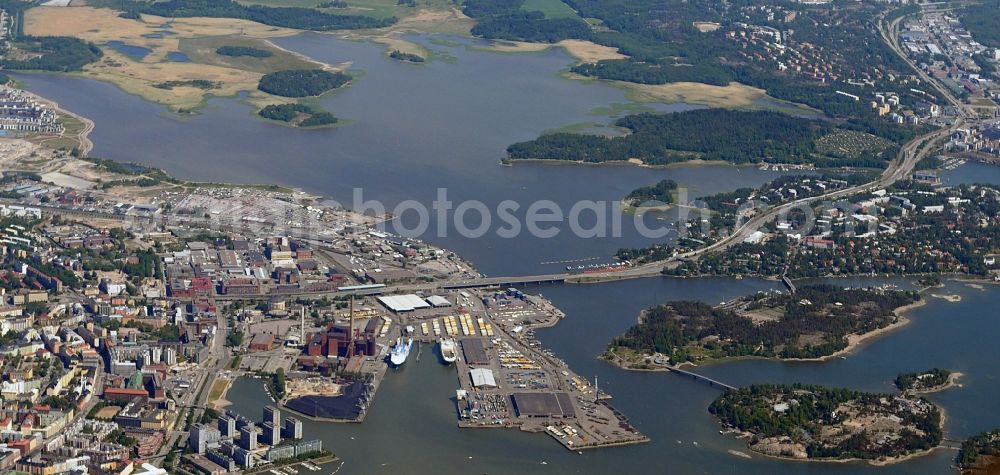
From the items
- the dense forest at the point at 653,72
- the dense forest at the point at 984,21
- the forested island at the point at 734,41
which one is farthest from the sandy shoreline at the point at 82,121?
the dense forest at the point at 984,21

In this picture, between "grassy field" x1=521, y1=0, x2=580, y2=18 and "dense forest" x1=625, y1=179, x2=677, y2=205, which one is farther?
"grassy field" x1=521, y1=0, x2=580, y2=18

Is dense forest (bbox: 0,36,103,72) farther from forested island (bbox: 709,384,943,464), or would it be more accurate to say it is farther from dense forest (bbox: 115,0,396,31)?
forested island (bbox: 709,384,943,464)

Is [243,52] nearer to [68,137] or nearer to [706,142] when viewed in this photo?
[68,137]

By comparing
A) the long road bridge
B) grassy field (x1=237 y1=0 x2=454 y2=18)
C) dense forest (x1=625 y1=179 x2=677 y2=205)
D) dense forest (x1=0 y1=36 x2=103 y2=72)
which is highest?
grassy field (x1=237 y1=0 x2=454 y2=18)

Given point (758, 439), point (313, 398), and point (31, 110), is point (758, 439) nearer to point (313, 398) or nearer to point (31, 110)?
point (313, 398)


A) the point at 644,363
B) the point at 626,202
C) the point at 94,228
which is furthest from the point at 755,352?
the point at 94,228

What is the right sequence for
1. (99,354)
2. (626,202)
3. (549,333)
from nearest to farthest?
(99,354), (549,333), (626,202)

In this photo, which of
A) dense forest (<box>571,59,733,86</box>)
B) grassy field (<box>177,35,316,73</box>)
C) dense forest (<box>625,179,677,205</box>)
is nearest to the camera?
dense forest (<box>625,179,677,205</box>)

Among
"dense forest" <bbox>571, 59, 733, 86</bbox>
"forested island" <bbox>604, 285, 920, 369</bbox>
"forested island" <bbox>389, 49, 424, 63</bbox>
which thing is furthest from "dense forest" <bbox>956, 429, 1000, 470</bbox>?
"forested island" <bbox>389, 49, 424, 63</bbox>
